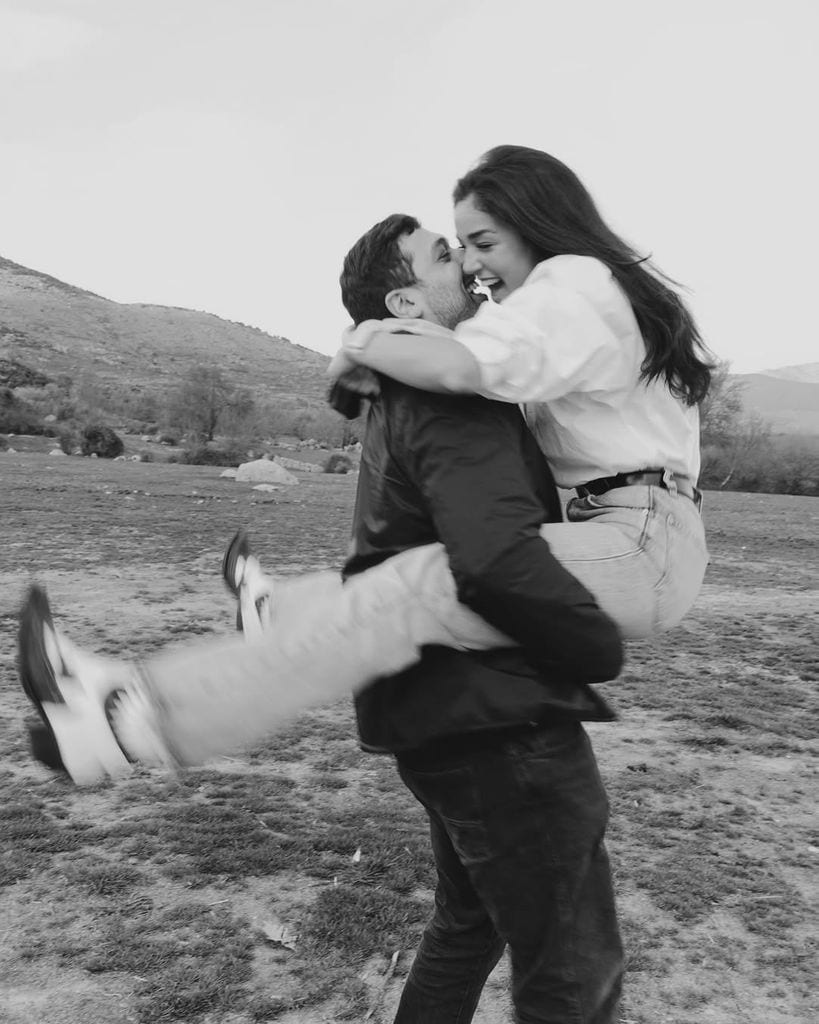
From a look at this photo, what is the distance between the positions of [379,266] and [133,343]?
10482cm

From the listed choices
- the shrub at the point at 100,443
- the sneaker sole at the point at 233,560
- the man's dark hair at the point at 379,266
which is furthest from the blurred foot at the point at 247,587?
the shrub at the point at 100,443

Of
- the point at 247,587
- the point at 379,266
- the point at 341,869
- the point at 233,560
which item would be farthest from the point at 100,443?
the point at 379,266

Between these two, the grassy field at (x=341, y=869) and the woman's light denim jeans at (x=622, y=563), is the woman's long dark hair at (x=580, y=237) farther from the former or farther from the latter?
the grassy field at (x=341, y=869)

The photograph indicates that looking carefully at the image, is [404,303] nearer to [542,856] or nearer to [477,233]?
[477,233]

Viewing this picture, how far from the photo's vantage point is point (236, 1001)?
2541mm

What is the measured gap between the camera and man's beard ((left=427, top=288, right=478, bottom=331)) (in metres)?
1.97

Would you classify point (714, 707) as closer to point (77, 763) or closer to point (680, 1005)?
point (680, 1005)

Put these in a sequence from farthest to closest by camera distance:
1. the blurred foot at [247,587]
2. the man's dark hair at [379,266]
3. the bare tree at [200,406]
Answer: the bare tree at [200,406], the blurred foot at [247,587], the man's dark hair at [379,266]

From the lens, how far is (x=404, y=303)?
196 centimetres

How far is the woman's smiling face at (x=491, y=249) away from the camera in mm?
1973

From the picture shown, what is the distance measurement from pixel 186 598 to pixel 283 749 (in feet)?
13.1

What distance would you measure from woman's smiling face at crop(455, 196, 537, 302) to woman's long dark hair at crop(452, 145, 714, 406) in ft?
0.06

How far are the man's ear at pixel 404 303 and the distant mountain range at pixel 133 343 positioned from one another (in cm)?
7253

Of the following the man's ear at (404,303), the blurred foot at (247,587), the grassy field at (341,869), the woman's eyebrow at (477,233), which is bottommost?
the grassy field at (341,869)
